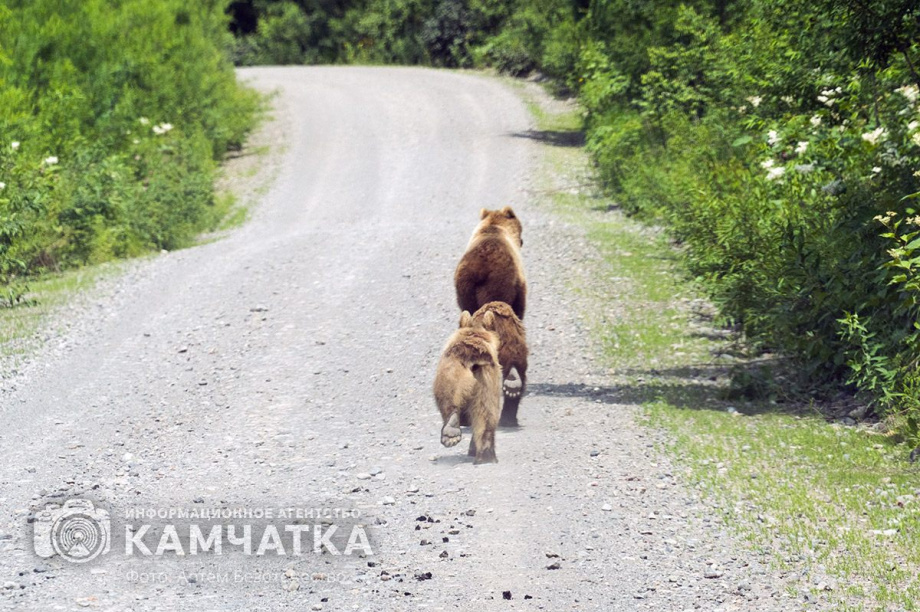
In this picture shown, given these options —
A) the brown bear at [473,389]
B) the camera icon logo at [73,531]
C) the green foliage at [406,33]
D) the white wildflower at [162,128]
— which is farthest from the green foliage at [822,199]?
the green foliage at [406,33]

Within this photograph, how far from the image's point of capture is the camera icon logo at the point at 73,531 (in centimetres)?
641

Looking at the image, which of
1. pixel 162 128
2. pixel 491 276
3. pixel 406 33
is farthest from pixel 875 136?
pixel 406 33

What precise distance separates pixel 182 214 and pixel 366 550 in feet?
48.7

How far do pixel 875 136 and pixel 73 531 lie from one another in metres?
6.83

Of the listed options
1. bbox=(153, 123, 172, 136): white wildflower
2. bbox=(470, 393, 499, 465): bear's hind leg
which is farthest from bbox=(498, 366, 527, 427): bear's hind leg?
bbox=(153, 123, 172, 136): white wildflower

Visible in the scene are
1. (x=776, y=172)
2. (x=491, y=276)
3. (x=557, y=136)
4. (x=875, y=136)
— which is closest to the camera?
(x=491, y=276)

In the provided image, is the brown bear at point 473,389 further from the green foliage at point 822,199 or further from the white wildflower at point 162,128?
the white wildflower at point 162,128

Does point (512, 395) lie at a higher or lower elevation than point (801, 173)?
lower

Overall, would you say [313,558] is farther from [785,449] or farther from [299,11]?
[299,11]

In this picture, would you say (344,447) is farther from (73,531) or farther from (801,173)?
(801,173)

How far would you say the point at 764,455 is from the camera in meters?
8.40

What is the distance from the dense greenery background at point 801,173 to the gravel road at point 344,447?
5.63ft

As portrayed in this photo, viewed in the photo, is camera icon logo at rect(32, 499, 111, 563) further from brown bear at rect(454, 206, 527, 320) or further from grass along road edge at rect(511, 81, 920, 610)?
grass along road edge at rect(511, 81, 920, 610)

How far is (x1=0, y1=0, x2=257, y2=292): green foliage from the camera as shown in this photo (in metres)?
16.9
